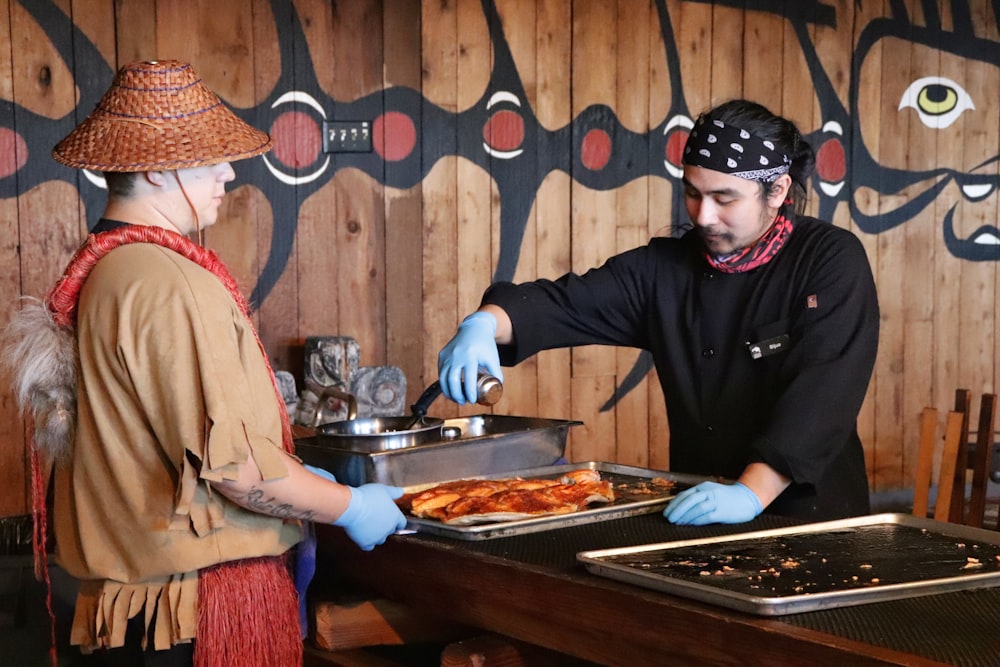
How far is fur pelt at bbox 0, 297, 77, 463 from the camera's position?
191 cm

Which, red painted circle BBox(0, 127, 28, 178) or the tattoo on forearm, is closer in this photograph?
the tattoo on forearm

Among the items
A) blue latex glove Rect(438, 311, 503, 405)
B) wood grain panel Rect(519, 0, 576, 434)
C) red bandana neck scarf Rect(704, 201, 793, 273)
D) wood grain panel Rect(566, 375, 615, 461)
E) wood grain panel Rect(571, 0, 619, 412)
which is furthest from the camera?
wood grain panel Rect(566, 375, 615, 461)

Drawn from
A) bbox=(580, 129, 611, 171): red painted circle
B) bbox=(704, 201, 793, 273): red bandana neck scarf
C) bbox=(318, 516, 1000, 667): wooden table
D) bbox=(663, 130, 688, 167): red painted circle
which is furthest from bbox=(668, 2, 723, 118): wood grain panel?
bbox=(318, 516, 1000, 667): wooden table

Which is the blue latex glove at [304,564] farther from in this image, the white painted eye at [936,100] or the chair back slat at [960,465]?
the white painted eye at [936,100]

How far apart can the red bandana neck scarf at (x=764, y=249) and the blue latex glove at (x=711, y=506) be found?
64 centimetres

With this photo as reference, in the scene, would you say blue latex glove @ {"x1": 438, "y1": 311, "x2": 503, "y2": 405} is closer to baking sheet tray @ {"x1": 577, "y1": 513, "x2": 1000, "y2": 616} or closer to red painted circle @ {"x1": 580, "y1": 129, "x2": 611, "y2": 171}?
baking sheet tray @ {"x1": 577, "y1": 513, "x2": 1000, "y2": 616}

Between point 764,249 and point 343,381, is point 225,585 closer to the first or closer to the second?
point 764,249

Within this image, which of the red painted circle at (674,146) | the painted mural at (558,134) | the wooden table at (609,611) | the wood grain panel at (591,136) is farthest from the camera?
the red painted circle at (674,146)

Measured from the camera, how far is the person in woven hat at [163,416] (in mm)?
1816

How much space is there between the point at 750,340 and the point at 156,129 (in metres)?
1.35

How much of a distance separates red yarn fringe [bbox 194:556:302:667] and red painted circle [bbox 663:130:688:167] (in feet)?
12.0

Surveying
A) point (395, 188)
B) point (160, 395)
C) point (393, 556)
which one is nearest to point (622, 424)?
point (395, 188)

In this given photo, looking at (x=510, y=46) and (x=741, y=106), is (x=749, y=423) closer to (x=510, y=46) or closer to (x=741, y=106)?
(x=741, y=106)

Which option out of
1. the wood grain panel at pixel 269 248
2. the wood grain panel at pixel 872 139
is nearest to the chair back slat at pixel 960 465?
the wood grain panel at pixel 872 139
